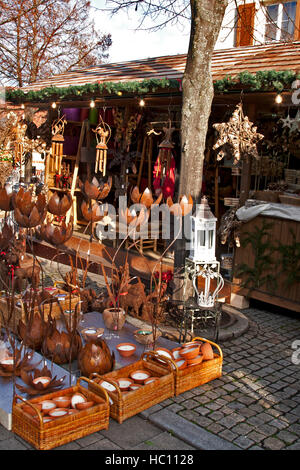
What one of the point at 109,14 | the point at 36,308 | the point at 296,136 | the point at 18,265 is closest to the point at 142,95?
the point at 109,14

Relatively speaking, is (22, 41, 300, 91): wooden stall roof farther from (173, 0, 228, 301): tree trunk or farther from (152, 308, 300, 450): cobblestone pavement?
(152, 308, 300, 450): cobblestone pavement

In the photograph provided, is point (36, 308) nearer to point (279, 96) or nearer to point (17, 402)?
point (17, 402)

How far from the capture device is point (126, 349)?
5395 millimetres

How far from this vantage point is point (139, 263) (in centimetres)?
906

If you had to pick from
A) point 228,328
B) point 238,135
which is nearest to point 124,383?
point 228,328

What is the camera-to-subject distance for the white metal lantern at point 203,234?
629 centimetres

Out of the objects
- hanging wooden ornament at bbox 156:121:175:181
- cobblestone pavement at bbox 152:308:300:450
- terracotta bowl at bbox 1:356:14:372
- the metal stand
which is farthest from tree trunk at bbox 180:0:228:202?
terracotta bowl at bbox 1:356:14:372

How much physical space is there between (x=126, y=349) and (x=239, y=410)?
1398mm

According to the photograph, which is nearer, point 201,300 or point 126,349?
point 126,349

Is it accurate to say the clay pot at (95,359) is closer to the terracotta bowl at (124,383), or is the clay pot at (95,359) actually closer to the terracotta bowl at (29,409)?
the terracotta bowl at (124,383)

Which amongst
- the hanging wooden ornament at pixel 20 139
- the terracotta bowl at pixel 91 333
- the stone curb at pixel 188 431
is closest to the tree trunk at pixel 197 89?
the terracotta bowl at pixel 91 333

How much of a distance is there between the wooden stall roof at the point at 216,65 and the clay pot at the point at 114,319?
3.91 meters

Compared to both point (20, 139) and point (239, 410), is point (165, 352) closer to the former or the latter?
point (239, 410)

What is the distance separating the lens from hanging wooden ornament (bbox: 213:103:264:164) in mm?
7136
